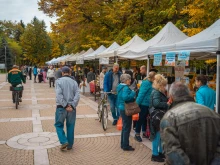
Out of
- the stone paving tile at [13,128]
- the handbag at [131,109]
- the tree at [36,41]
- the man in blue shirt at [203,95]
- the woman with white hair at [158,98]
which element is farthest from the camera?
the tree at [36,41]

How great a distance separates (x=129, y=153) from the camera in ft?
17.5

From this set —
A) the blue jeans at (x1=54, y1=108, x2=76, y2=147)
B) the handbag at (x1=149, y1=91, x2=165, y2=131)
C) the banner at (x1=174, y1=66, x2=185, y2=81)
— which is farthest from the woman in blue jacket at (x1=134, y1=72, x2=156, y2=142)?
the banner at (x1=174, y1=66, x2=185, y2=81)

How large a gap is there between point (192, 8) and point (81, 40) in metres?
15.5

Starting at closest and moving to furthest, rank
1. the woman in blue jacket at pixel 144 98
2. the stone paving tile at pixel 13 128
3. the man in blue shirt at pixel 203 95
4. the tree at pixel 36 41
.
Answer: the man in blue shirt at pixel 203 95, the woman in blue jacket at pixel 144 98, the stone paving tile at pixel 13 128, the tree at pixel 36 41

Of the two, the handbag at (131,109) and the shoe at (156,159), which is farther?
the handbag at (131,109)

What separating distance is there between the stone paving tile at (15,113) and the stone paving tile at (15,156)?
3692 millimetres

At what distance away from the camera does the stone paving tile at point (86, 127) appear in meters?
7.07

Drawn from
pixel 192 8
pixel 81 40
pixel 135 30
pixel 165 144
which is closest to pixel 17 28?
pixel 81 40

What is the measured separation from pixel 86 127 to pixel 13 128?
84.4 inches

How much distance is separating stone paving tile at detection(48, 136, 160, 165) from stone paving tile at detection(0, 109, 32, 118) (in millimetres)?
3937

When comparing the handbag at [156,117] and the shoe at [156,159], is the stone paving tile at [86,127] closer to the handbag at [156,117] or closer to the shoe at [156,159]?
the shoe at [156,159]

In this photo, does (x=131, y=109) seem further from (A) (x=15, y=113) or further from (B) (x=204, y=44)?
(A) (x=15, y=113)

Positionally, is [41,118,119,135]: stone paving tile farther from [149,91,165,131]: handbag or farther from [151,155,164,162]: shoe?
[149,91,165,131]: handbag

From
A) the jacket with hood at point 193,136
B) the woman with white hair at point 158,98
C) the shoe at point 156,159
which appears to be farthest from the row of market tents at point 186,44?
the jacket with hood at point 193,136
